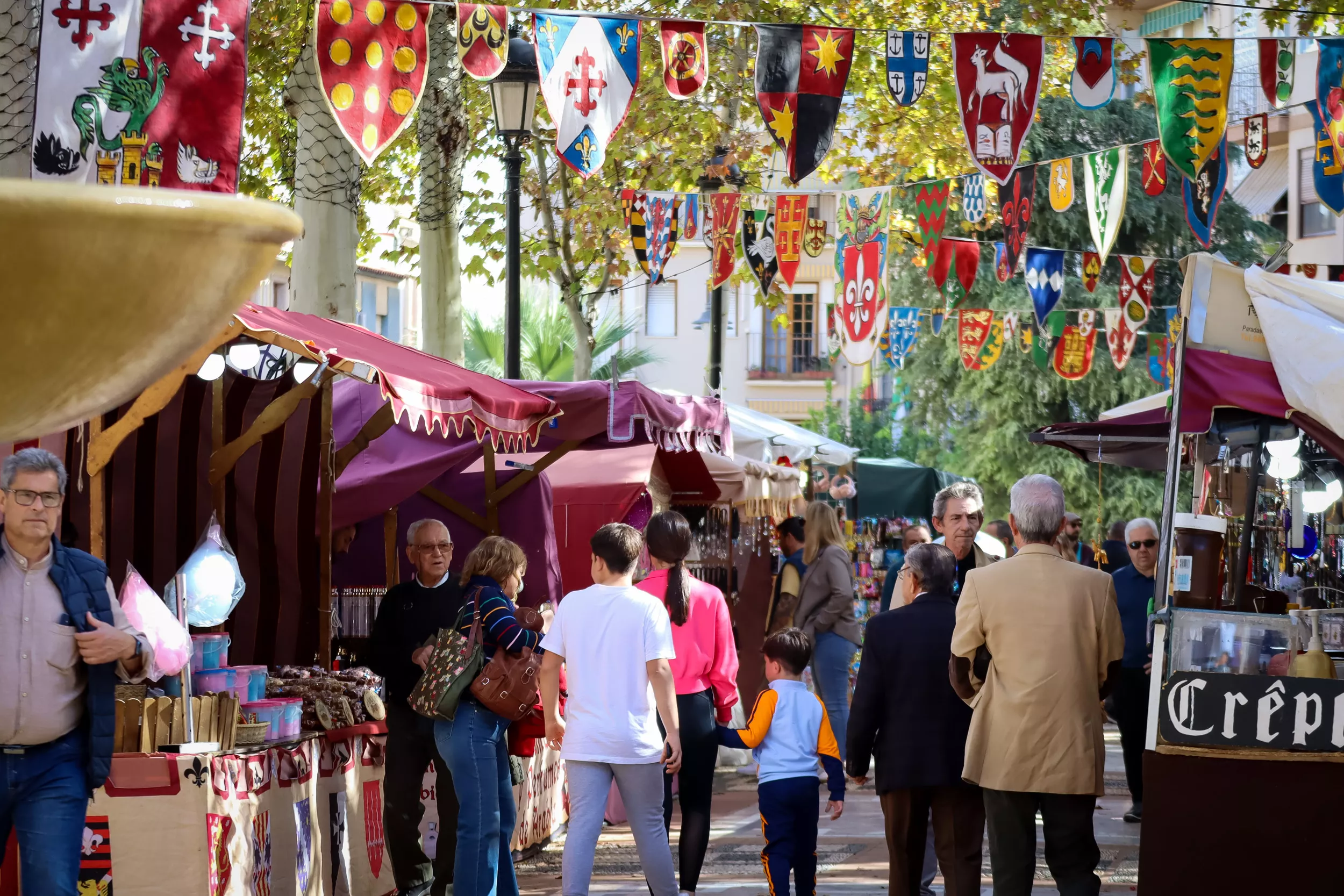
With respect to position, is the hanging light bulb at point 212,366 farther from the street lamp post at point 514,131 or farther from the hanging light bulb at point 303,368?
the street lamp post at point 514,131

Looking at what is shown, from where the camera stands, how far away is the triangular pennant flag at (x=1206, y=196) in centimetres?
1215

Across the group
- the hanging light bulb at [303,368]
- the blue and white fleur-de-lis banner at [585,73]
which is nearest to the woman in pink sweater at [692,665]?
the hanging light bulb at [303,368]

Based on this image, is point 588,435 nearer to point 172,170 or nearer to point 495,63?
point 495,63

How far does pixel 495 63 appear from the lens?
945 centimetres

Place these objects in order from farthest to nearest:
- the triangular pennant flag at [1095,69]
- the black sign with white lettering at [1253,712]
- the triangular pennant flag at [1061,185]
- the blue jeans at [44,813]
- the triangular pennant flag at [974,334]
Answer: the triangular pennant flag at [974,334]
the triangular pennant flag at [1061,185]
the triangular pennant flag at [1095,69]
the black sign with white lettering at [1253,712]
the blue jeans at [44,813]

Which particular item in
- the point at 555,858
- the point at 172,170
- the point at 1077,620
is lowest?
the point at 555,858

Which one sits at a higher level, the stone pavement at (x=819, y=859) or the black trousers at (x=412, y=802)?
the black trousers at (x=412, y=802)

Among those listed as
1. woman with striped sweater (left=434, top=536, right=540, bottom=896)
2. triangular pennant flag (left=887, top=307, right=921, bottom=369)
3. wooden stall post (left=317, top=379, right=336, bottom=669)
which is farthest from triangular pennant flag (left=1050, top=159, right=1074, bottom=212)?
woman with striped sweater (left=434, top=536, right=540, bottom=896)

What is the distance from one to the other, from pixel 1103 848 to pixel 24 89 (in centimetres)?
738

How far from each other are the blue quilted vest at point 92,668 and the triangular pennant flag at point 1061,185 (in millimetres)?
11451

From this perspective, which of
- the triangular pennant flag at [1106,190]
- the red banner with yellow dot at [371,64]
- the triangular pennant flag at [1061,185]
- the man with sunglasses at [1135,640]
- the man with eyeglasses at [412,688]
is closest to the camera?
the man with eyeglasses at [412,688]

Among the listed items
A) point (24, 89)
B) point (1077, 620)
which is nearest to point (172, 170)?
point (24, 89)

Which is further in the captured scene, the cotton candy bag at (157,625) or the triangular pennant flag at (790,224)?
the triangular pennant flag at (790,224)

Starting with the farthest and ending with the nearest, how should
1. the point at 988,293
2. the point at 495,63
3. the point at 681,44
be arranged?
1. the point at 988,293
2. the point at 681,44
3. the point at 495,63
